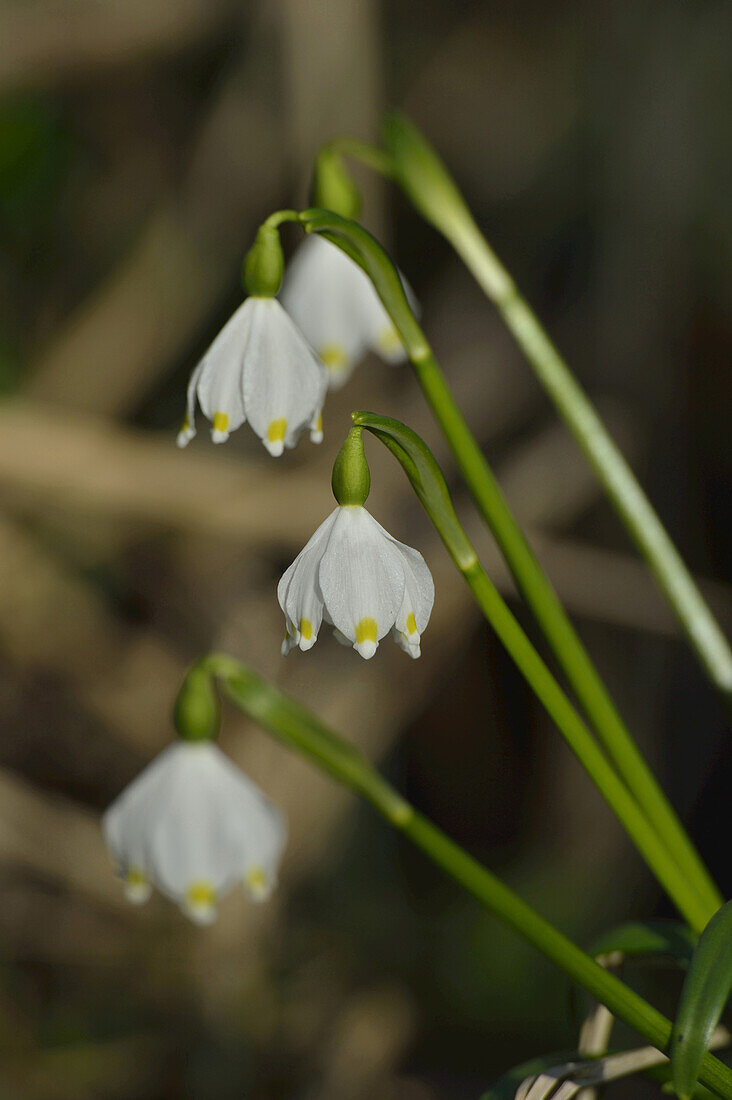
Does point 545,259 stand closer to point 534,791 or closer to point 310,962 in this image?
point 534,791

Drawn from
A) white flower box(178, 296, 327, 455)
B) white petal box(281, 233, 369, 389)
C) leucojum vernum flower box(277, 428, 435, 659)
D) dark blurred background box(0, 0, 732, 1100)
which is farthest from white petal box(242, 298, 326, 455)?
dark blurred background box(0, 0, 732, 1100)

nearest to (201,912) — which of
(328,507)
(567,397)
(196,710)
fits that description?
(196,710)

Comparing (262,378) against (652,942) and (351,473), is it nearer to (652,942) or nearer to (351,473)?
(351,473)

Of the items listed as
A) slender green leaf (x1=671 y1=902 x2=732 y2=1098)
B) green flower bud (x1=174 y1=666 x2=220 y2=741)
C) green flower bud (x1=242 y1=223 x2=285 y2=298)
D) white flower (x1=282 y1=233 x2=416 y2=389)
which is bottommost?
slender green leaf (x1=671 y1=902 x2=732 y2=1098)

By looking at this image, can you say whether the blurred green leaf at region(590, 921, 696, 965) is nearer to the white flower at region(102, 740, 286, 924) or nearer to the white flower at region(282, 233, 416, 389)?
the white flower at region(102, 740, 286, 924)

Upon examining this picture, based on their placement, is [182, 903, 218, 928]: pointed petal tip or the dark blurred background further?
the dark blurred background

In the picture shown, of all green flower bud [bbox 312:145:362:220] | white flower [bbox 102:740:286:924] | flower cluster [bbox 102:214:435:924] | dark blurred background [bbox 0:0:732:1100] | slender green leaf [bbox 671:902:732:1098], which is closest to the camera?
slender green leaf [bbox 671:902:732:1098]

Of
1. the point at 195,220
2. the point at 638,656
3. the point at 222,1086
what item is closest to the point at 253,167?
the point at 195,220
